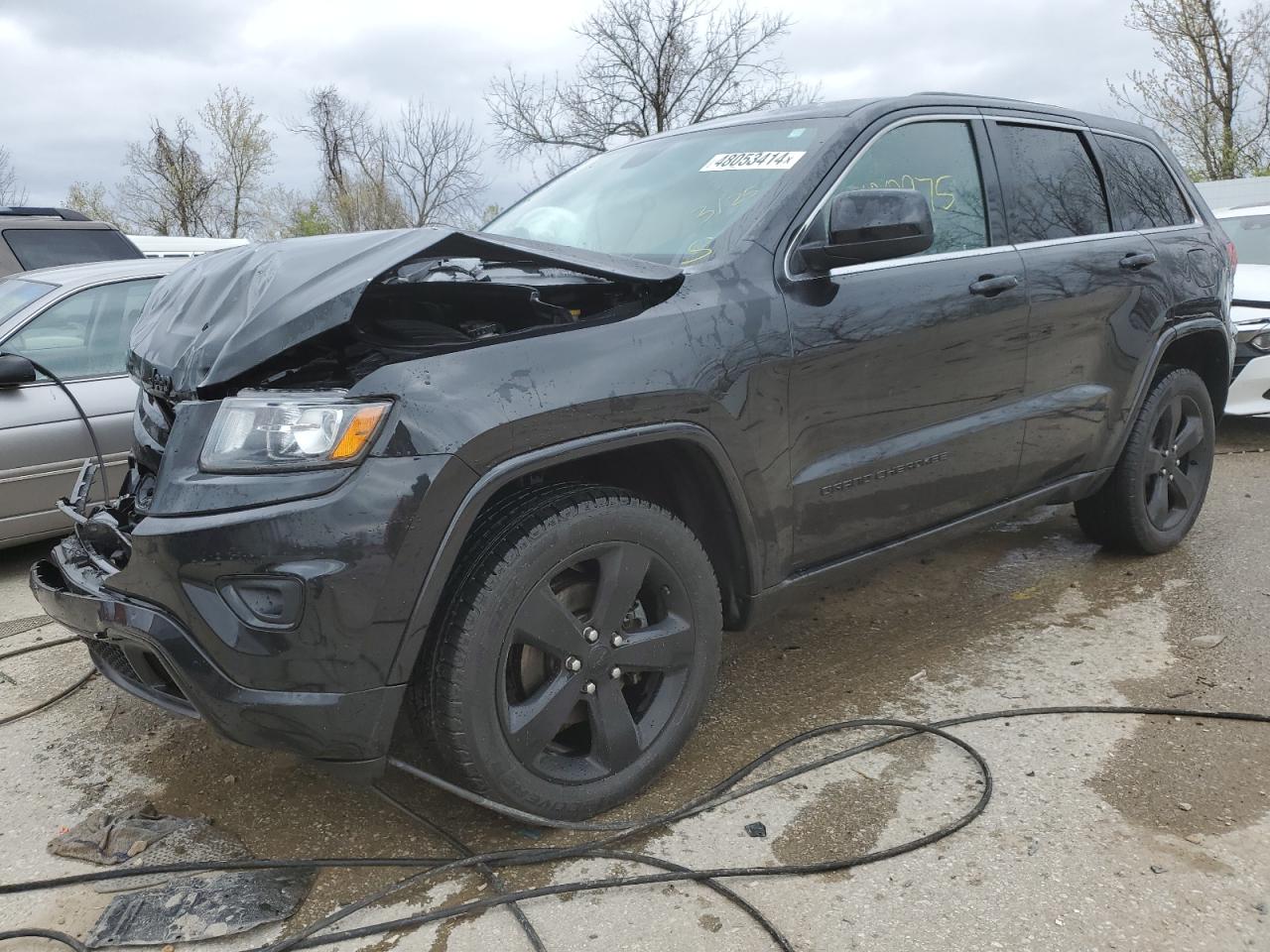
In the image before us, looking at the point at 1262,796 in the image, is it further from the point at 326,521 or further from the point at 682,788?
the point at 326,521

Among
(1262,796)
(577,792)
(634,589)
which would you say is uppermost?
(634,589)

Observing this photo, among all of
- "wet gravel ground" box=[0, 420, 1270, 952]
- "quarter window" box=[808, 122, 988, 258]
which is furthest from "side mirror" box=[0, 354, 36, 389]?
"quarter window" box=[808, 122, 988, 258]

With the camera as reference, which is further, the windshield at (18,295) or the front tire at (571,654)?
the windshield at (18,295)

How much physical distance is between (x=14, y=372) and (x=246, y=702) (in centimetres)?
311

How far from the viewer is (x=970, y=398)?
3.23 meters

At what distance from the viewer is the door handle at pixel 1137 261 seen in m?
3.82

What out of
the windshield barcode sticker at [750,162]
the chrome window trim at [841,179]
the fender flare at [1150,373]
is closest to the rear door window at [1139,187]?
the fender flare at [1150,373]

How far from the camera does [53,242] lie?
7750 millimetres

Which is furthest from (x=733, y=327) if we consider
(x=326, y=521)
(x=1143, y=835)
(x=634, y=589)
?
(x=1143, y=835)

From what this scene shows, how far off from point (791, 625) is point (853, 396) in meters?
1.33

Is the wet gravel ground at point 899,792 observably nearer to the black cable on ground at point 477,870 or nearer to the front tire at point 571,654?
the black cable on ground at point 477,870

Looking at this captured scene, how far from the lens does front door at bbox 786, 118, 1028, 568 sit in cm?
280

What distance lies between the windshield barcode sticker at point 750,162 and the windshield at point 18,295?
3751mm

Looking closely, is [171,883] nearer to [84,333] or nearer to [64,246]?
[84,333]
